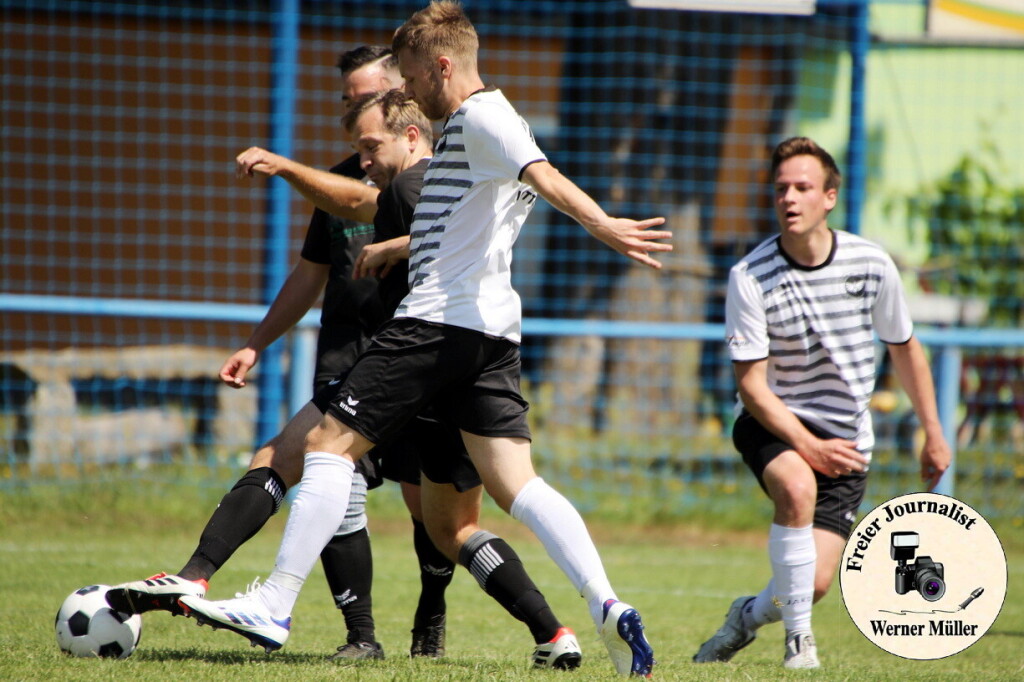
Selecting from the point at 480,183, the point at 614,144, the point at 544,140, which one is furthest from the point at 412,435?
the point at 544,140

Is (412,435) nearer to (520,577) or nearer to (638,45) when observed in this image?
Answer: (520,577)

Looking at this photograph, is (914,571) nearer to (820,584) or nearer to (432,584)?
(820,584)

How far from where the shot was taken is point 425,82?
3574mm

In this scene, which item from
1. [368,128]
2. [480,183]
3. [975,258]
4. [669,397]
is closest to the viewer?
[480,183]

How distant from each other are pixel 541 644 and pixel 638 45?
691cm

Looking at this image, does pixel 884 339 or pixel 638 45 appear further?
pixel 638 45

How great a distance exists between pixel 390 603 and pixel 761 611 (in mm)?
1958

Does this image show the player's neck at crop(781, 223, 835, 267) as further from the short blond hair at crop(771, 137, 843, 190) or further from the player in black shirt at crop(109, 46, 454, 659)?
the player in black shirt at crop(109, 46, 454, 659)

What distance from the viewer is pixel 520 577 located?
12.4ft

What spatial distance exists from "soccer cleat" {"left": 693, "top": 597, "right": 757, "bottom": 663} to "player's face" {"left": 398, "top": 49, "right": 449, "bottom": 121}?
2137 millimetres

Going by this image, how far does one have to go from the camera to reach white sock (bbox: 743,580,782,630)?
14.3ft

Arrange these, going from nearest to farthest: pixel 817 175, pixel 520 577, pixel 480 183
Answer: pixel 480 183 < pixel 520 577 < pixel 817 175

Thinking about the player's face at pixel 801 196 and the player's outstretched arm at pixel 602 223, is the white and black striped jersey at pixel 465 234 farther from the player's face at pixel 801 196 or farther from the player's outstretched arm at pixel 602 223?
the player's face at pixel 801 196

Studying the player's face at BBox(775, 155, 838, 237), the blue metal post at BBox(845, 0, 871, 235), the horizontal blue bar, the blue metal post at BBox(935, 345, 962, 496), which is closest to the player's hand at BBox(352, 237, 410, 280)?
the player's face at BBox(775, 155, 838, 237)
